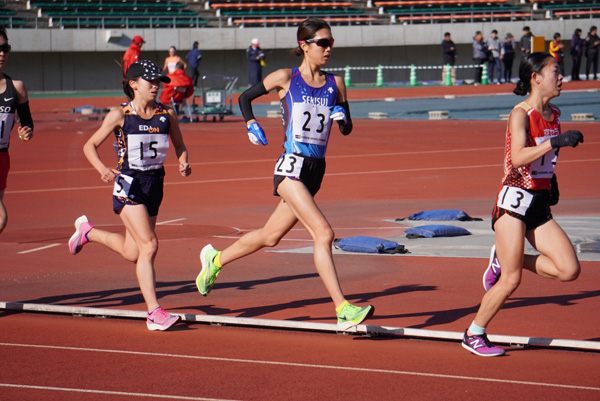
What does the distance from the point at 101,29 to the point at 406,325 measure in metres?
44.2

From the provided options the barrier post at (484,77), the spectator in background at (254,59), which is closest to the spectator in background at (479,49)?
the barrier post at (484,77)

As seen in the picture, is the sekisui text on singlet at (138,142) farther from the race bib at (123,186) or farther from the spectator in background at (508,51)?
the spectator in background at (508,51)

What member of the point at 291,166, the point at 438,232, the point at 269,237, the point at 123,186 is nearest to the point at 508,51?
the point at 438,232

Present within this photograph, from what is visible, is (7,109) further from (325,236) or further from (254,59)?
(254,59)

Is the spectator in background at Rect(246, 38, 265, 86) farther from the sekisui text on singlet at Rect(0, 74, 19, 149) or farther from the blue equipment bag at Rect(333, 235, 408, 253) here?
the sekisui text on singlet at Rect(0, 74, 19, 149)

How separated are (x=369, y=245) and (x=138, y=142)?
367 cm

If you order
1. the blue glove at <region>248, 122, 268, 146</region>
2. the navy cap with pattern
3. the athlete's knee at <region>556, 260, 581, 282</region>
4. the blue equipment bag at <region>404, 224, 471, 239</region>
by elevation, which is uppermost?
the navy cap with pattern

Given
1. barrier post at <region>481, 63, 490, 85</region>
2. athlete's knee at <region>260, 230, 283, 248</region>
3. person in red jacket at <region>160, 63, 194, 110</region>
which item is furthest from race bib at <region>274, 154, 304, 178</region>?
barrier post at <region>481, 63, 490, 85</region>

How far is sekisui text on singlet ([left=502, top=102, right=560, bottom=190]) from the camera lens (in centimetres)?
634

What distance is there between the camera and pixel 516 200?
634cm

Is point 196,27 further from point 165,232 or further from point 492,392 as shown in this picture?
point 492,392

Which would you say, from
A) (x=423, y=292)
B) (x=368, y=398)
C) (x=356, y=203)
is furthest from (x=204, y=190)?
(x=368, y=398)

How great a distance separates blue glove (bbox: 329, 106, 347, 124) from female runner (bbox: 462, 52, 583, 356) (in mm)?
1326

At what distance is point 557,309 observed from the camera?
779cm
